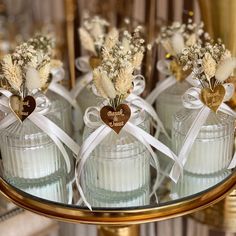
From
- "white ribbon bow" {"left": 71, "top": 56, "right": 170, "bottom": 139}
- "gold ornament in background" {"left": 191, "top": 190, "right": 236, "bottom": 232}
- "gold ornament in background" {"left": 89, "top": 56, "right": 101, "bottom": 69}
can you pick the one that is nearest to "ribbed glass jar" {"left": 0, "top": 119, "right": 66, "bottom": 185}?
"white ribbon bow" {"left": 71, "top": 56, "right": 170, "bottom": 139}

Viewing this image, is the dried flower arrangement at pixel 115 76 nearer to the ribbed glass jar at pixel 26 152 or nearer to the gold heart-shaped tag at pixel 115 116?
the gold heart-shaped tag at pixel 115 116

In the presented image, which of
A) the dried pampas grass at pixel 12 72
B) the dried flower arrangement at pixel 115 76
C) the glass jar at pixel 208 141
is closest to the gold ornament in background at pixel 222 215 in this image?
the glass jar at pixel 208 141

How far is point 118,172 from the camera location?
2.92 feet

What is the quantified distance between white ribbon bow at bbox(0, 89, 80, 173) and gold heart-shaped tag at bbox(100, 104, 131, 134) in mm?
108

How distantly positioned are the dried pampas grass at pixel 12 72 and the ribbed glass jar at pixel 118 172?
141 mm

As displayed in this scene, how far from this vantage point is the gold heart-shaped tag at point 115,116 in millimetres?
861

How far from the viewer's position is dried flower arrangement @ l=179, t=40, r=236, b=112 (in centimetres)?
88

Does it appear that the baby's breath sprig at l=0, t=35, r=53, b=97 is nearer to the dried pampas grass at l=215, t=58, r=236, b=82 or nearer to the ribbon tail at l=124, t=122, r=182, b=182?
the ribbon tail at l=124, t=122, r=182, b=182

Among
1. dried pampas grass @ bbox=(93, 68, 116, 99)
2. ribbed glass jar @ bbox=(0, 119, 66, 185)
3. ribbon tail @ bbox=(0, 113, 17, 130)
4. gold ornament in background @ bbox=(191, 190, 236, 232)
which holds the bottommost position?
gold ornament in background @ bbox=(191, 190, 236, 232)

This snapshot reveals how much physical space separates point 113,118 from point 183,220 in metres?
0.43

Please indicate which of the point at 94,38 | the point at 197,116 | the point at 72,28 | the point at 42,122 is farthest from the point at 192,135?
the point at 72,28

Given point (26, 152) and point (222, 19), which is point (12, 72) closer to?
point (26, 152)

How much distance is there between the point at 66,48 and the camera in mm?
1796

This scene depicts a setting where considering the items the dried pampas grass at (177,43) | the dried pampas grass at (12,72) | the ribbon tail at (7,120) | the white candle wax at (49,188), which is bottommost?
the white candle wax at (49,188)
